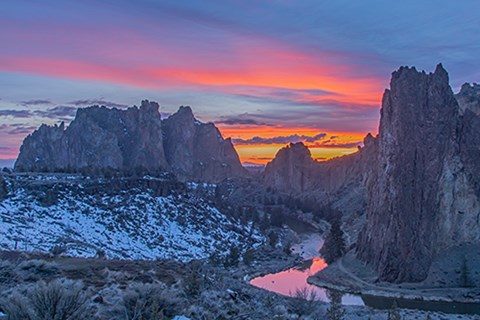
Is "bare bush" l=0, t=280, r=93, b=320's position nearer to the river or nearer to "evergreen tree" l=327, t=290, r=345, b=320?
"evergreen tree" l=327, t=290, r=345, b=320

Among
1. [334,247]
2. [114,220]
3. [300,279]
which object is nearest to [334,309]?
[300,279]

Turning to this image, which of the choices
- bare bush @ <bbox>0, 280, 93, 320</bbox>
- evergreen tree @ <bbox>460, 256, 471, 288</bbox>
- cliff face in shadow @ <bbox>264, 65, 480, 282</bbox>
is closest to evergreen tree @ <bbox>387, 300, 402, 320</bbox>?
bare bush @ <bbox>0, 280, 93, 320</bbox>

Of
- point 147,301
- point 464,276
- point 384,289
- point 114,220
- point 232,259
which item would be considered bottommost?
point 384,289

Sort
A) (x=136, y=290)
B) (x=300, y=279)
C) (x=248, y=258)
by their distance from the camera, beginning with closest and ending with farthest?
(x=136, y=290)
(x=300, y=279)
(x=248, y=258)

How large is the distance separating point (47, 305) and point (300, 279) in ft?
193

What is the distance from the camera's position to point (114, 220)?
7406cm

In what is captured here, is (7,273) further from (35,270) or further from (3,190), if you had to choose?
(3,190)

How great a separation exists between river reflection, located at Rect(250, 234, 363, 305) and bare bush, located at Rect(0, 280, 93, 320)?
35.2m

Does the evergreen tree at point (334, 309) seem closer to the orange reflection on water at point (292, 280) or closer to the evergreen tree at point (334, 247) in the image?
the orange reflection on water at point (292, 280)

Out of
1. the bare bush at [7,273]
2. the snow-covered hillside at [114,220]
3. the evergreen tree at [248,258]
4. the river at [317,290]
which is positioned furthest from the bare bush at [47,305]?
the evergreen tree at [248,258]

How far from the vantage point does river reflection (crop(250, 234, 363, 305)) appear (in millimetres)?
55906

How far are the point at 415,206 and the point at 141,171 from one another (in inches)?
2445

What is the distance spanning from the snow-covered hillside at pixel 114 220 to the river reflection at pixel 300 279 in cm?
1048

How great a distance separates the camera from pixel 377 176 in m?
80.9
